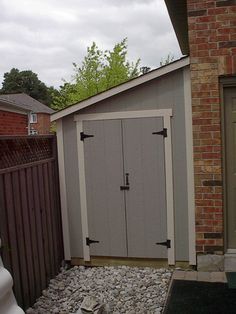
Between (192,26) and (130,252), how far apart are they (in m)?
2.97

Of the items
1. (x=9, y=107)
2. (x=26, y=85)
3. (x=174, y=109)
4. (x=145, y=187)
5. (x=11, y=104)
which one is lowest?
(x=145, y=187)

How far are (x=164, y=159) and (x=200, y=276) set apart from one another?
1483mm

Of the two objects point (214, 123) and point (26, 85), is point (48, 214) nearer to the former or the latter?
point (214, 123)

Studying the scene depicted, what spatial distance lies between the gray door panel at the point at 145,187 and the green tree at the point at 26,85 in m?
63.8

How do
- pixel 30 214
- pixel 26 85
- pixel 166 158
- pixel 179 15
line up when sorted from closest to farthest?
pixel 30 214 < pixel 166 158 < pixel 179 15 < pixel 26 85

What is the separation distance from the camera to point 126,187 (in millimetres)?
5031

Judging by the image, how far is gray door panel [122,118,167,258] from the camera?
488 centimetres

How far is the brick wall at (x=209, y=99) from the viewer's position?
14.2 feet

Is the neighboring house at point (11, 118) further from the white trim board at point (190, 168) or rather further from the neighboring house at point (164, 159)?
the white trim board at point (190, 168)

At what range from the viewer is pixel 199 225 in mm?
4617

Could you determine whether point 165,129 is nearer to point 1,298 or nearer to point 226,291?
point 226,291

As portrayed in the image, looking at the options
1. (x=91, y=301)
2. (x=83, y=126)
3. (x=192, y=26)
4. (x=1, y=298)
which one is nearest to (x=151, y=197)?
(x=83, y=126)

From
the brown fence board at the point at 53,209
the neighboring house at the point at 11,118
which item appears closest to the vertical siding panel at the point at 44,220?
the brown fence board at the point at 53,209

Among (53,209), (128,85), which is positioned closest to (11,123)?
(53,209)
